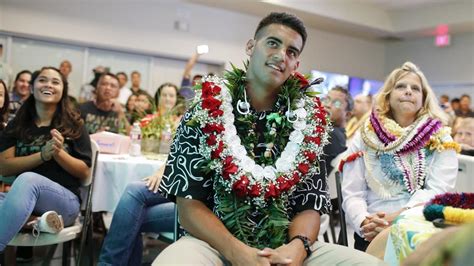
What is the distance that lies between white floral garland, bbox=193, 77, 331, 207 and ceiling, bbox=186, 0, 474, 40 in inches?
213

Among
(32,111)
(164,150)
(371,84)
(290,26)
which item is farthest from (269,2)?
(290,26)

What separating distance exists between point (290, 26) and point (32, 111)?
166cm

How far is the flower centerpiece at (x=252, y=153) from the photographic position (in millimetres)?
1538

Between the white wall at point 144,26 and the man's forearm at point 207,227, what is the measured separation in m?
5.48

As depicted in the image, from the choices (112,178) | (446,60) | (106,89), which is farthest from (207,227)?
(446,60)

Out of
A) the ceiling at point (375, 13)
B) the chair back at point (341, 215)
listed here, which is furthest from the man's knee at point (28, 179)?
the ceiling at point (375, 13)

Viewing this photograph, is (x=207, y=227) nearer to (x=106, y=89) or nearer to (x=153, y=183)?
(x=153, y=183)

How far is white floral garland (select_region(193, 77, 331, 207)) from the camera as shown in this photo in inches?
60.7

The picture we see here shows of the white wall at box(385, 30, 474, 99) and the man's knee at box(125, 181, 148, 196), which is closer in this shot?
the man's knee at box(125, 181, 148, 196)

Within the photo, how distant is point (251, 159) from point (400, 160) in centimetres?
90

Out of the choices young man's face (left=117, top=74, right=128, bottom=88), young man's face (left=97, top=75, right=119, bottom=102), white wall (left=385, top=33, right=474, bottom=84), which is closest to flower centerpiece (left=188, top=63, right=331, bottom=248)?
young man's face (left=97, top=75, right=119, bottom=102)

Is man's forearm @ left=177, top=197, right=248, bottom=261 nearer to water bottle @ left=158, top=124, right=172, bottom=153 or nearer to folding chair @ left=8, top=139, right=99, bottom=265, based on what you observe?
folding chair @ left=8, top=139, right=99, bottom=265

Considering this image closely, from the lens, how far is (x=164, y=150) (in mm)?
3217

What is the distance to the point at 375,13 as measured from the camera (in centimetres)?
805
